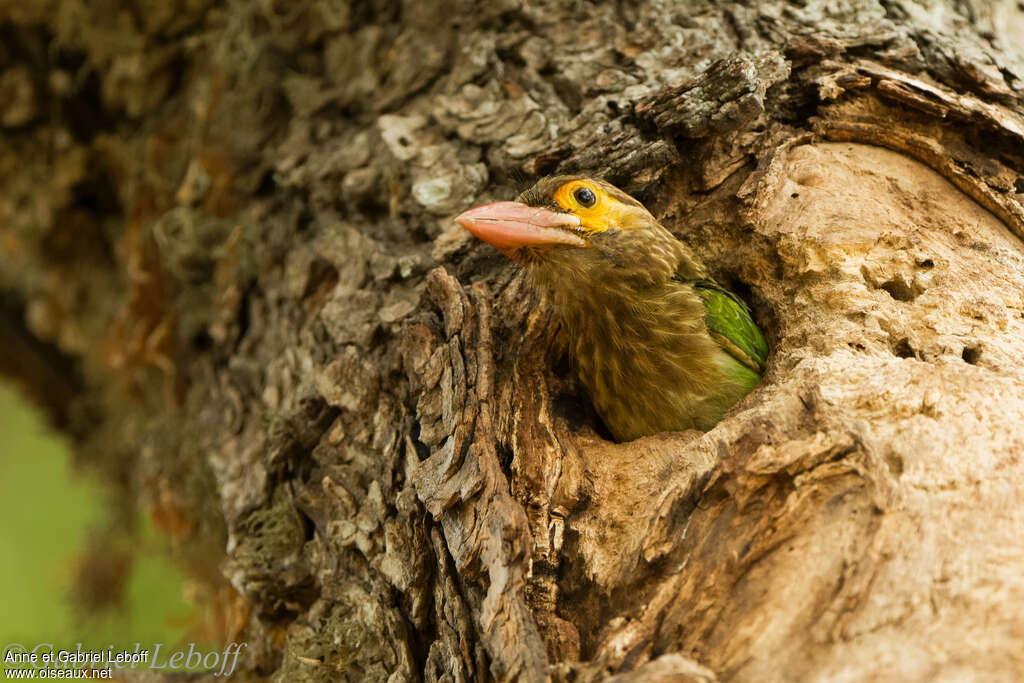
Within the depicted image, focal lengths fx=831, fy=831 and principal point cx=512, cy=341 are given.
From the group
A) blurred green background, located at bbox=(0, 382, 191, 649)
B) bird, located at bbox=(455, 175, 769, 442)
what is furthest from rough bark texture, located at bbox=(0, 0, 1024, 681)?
blurred green background, located at bbox=(0, 382, 191, 649)

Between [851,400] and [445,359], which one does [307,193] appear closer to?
[445,359]

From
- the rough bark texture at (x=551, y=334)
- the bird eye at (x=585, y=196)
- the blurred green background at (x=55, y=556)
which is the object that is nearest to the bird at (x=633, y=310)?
the bird eye at (x=585, y=196)

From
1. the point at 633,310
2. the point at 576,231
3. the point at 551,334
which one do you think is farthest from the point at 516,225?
the point at 633,310

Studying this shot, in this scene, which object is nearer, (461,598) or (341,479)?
(461,598)

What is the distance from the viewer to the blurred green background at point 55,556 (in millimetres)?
4266

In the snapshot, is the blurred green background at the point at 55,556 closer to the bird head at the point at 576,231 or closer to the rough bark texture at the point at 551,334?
the rough bark texture at the point at 551,334

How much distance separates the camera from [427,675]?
7.25ft

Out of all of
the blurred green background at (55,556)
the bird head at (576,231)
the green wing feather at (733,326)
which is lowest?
the blurred green background at (55,556)

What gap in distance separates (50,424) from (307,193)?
332cm

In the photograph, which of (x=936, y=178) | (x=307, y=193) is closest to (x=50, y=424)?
(x=307, y=193)

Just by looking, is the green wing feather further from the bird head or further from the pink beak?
the pink beak

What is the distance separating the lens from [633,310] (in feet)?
9.94

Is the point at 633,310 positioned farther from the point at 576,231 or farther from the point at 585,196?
the point at 585,196

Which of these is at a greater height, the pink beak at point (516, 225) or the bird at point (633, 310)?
the pink beak at point (516, 225)
